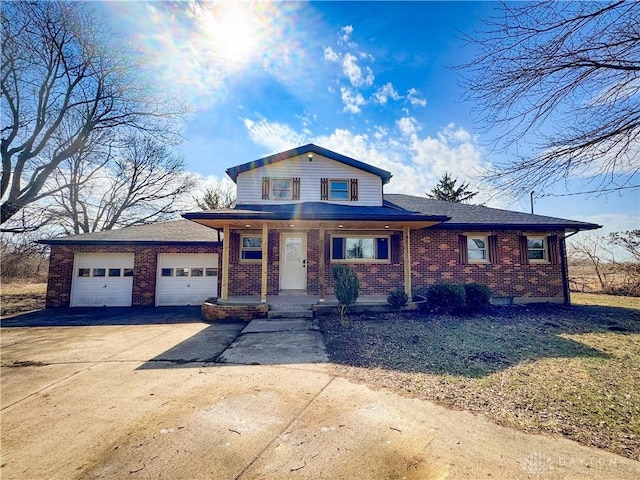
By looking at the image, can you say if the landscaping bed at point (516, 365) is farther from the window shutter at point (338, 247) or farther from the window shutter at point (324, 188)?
the window shutter at point (324, 188)

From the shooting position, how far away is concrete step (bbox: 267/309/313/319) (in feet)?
25.9

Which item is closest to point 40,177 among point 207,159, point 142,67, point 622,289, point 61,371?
point 142,67

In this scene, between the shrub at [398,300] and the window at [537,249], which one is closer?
the shrub at [398,300]

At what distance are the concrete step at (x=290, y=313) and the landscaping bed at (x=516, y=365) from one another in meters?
0.64

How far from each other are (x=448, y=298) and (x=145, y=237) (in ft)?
37.2

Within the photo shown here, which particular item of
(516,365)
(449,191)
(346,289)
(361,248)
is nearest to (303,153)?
(361,248)

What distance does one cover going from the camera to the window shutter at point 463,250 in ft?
33.7

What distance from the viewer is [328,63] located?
743cm

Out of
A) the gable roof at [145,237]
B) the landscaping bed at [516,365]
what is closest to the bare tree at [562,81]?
the landscaping bed at [516,365]

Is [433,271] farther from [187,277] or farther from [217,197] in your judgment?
[217,197]

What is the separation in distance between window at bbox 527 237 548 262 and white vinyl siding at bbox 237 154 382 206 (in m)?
5.98

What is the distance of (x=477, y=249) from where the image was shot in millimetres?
10492

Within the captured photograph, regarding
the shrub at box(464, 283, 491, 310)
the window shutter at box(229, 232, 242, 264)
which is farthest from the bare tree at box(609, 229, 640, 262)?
the window shutter at box(229, 232, 242, 264)

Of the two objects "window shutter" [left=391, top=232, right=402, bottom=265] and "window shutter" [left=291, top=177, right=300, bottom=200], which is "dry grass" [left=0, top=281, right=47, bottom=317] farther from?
"window shutter" [left=391, top=232, right=402, bottom=265]
